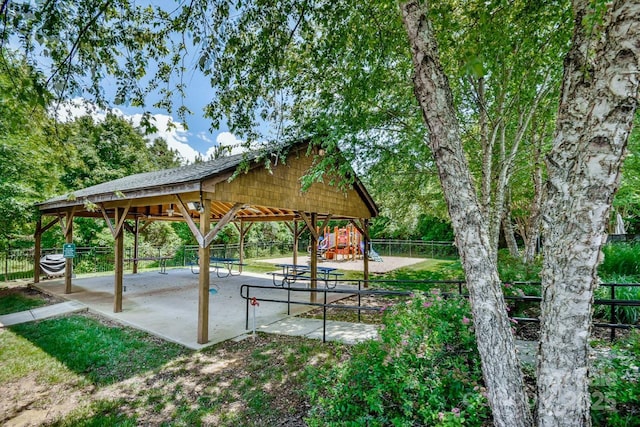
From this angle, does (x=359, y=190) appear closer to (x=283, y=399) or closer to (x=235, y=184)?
(x=235, y=184)

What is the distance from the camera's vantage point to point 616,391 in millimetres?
2062

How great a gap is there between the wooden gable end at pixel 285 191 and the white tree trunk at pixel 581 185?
4945 millimetres

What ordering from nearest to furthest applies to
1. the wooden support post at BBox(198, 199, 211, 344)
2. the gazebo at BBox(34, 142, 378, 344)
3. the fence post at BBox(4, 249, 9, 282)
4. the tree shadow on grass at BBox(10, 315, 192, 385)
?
the tree shadow on grass at BBox(10, 315, 192, 385) → the wooden support post at BBox(198, 199, 211, 344) → the gazebo at BBox(34, 142, 378, 344) → the fence post at BBox(4, 249, 9, 282)

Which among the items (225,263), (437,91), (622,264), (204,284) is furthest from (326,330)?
(225,263)

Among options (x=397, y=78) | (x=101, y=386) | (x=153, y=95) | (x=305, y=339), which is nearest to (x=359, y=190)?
(x=397, y=78)

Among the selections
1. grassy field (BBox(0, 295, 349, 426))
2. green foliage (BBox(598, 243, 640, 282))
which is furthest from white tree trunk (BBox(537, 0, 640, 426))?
green foliage (BBox(598, 243, 640, 282))

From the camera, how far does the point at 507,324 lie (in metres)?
1.99

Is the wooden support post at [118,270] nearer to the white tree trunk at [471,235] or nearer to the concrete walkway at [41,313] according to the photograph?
the concrete walkway at [41,313]

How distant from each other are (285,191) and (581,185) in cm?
620

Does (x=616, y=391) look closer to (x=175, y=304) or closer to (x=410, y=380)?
(x=410, y=380)

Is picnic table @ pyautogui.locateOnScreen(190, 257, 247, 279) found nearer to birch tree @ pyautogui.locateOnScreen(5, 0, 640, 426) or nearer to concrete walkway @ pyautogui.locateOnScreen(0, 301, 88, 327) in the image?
concrete walkway @ pyautogui.locateOnScreen(0, 301, 88, 327)

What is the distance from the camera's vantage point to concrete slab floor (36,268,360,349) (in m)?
6.07

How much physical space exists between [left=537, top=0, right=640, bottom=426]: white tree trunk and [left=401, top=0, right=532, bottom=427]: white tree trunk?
0.60ft

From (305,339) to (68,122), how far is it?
4773mm
